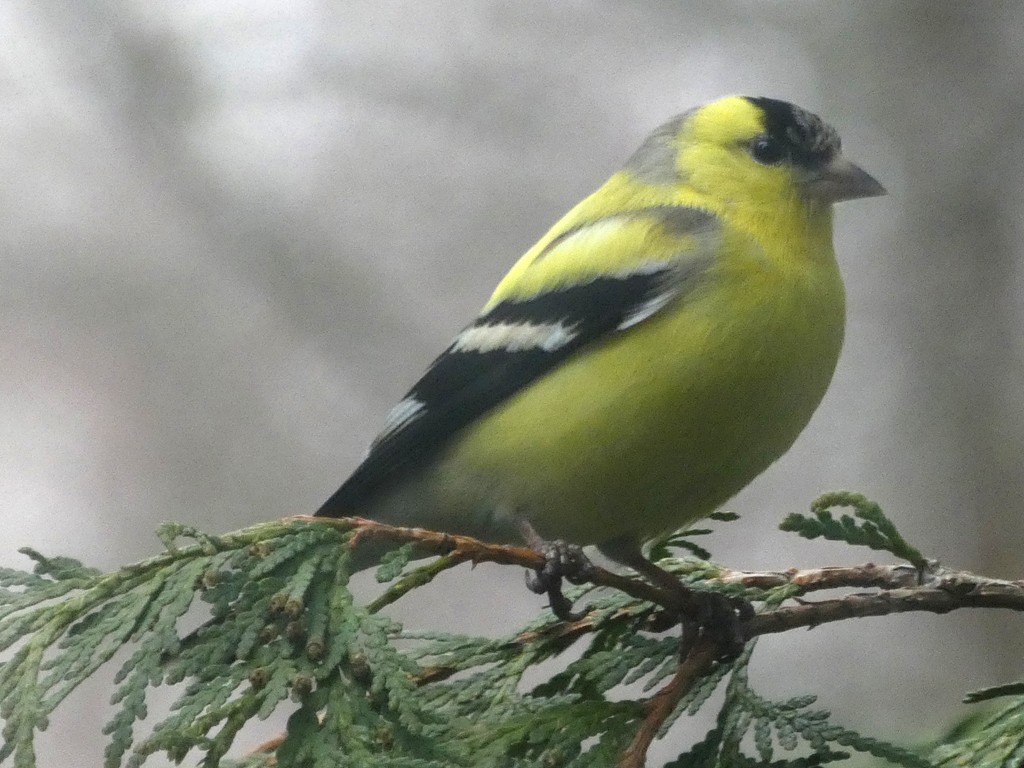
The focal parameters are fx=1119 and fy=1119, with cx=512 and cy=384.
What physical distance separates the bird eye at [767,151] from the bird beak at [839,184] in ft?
0.28

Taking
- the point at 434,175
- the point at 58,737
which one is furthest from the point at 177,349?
the point at 58,737

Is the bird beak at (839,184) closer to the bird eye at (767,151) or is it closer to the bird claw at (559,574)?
the bird eye at (767,151)

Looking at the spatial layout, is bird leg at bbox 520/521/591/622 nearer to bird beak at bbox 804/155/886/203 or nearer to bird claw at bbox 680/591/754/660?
bird claw at bbox 680/591/754/660

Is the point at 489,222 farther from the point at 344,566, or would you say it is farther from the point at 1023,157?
→ the point at 344,566

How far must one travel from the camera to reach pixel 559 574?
157 cm

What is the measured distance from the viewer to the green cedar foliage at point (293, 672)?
1.17m

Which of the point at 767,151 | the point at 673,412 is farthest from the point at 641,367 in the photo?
the point at 767,151

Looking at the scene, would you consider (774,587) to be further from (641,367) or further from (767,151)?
(767,151)

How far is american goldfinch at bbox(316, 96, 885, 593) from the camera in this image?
5.72ft

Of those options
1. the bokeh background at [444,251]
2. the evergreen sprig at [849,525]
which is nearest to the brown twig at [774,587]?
the evergreen sprig at [849,525]

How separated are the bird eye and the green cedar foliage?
1.06 metres

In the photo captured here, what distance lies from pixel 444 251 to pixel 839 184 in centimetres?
440

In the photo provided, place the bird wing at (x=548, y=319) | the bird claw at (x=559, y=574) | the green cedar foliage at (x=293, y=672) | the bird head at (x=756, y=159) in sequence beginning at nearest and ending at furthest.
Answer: the green cedar foliage at (x=293, y=672) < the bird claw at (x=559, y=574) < the bird wing at (x=548, y=319) < the bird head at (x=756, y=159)

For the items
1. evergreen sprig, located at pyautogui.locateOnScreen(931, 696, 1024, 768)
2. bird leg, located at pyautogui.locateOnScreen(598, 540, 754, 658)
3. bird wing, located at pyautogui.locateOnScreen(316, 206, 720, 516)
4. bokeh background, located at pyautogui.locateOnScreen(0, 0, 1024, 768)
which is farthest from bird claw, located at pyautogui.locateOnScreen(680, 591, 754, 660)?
bokeh background, located at pyautogui.locateOnScreen(0, 0, 1024, 768)
